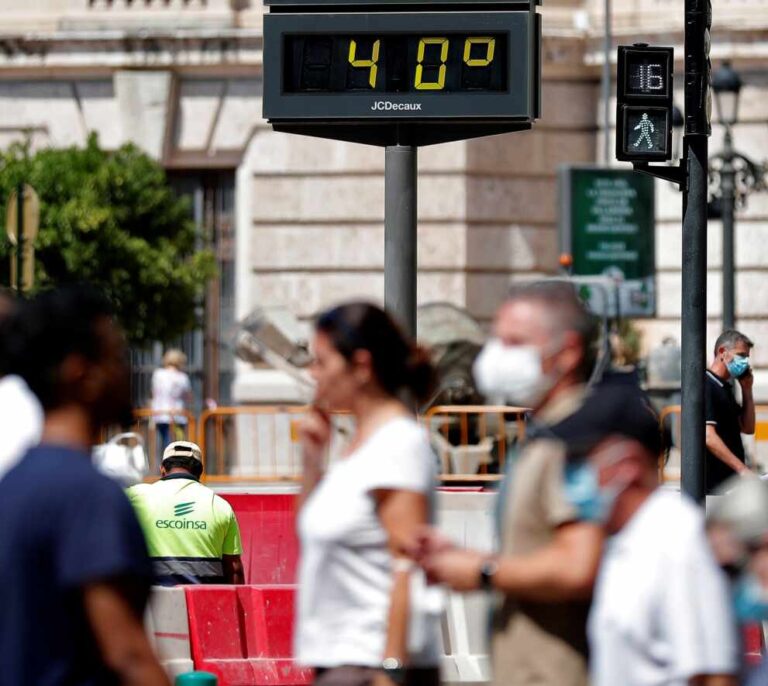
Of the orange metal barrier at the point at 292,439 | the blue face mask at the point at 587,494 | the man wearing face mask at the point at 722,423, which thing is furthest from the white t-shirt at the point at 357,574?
the orange metal barrier at the point at 292,439

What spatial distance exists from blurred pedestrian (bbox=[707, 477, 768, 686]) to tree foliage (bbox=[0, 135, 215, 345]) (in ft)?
63.8

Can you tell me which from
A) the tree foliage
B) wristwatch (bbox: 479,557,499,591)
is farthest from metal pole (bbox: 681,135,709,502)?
the tree foliage

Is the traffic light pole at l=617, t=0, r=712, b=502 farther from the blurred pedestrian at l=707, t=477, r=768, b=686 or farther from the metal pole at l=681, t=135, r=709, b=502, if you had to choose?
the blurred pedestrian at l=707, t=477, r=768, b=686

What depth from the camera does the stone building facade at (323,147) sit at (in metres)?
25.0

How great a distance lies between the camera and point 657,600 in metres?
4.57

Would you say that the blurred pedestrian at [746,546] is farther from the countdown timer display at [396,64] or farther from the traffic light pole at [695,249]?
the traffic light pole at [695,249]

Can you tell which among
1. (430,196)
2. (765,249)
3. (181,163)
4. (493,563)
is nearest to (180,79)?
(181,163)

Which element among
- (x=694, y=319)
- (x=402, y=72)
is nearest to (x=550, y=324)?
(x=402, y=72)

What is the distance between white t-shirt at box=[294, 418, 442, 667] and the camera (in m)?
5.23

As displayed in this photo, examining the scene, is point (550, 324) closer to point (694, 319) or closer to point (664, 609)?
point (664, 609)

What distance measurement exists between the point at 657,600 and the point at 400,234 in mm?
5961

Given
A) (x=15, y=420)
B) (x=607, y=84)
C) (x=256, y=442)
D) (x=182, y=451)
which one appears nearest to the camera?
(x=15, y=420)

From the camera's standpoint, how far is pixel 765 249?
25016mm

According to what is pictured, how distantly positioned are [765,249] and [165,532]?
15634 mm
